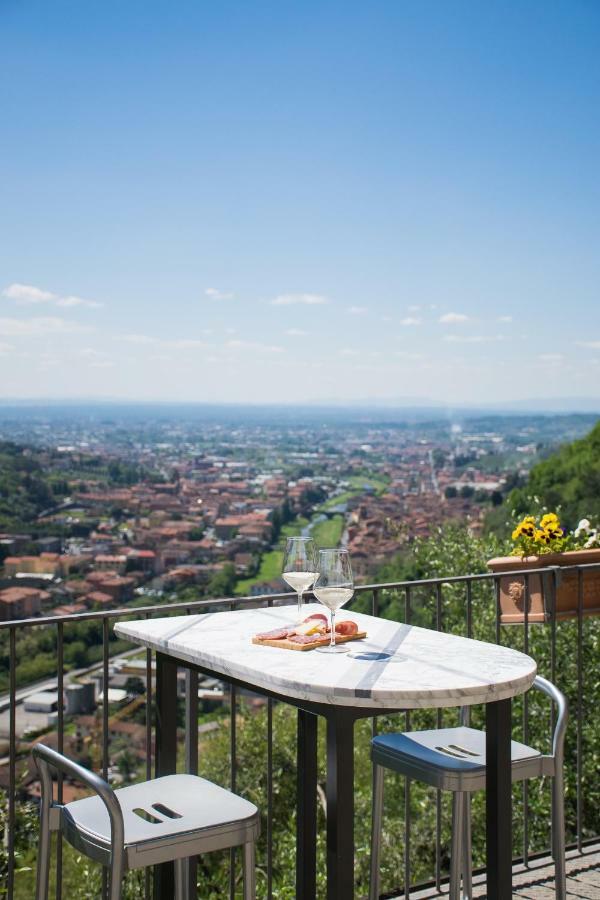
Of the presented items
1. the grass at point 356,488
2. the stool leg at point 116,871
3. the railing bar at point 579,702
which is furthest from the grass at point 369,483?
the stool leg at point 116,871

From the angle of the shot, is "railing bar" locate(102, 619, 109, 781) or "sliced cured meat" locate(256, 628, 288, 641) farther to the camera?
"railing bar" locate(102, 619, 109, 781)

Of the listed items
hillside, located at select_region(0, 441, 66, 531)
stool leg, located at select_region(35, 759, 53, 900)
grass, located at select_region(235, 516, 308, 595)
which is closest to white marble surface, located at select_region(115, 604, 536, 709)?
stool leg, located at select_region(35, 759, 53, 900)

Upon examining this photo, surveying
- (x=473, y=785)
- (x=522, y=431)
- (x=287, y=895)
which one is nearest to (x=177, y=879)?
(x=473, y=785)

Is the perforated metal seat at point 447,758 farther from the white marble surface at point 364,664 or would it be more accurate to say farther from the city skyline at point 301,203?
the city skyline at point 301,203

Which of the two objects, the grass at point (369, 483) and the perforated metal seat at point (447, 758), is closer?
the perforated metal seat at point (447, 758)

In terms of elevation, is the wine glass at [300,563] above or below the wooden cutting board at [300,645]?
above

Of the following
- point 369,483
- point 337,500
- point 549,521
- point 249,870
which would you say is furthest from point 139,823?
point 369,483

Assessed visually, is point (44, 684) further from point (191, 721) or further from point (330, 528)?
point (191, 721)

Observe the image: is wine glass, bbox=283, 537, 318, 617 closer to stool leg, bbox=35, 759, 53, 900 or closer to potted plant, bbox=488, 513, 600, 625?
stool leg, bbox=35, 759, 53, 900
